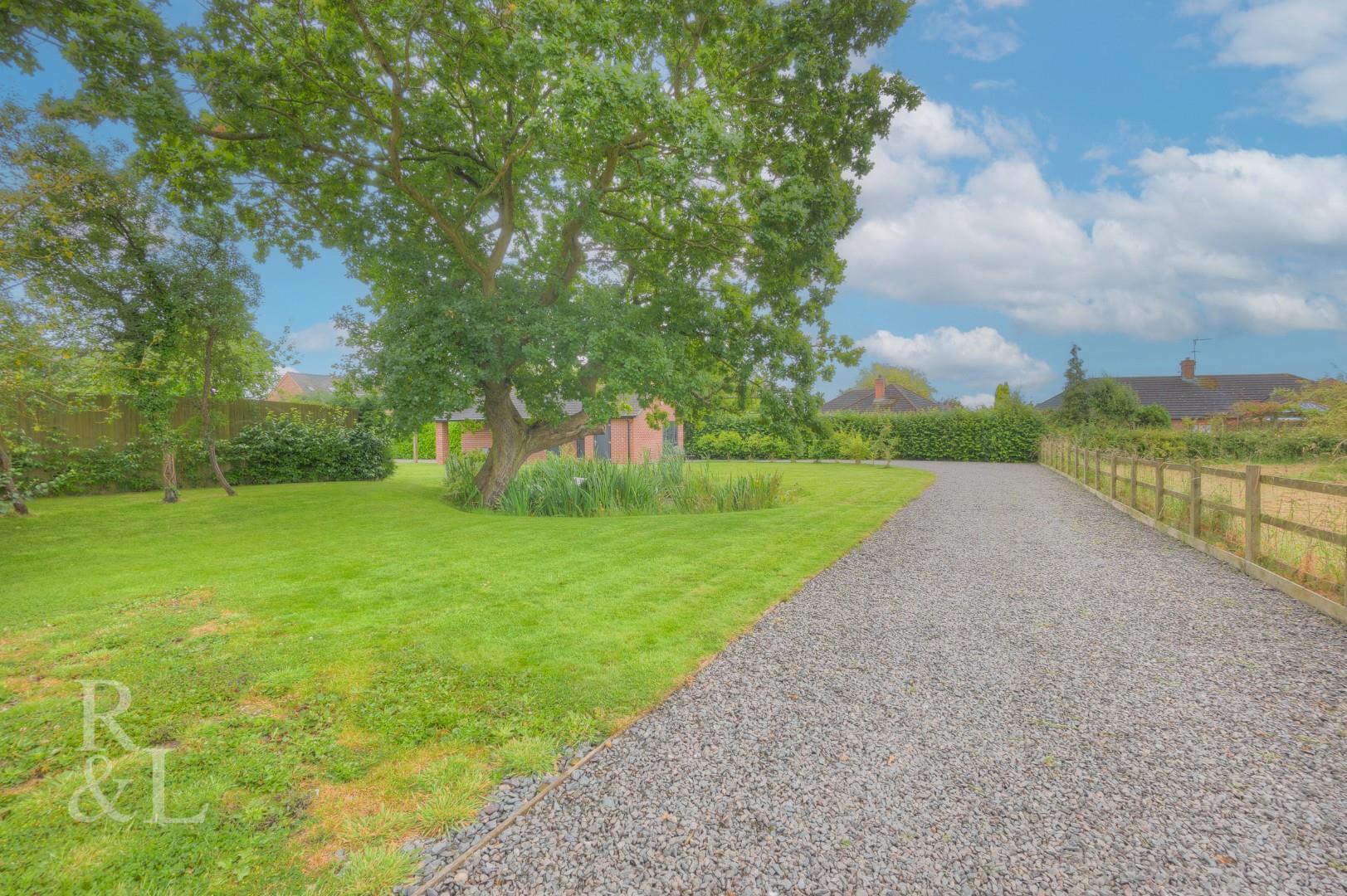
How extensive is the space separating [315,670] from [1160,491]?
11870 mm

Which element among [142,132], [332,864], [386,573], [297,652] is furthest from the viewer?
[142,132]

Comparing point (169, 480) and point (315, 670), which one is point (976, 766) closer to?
point (315, 670)

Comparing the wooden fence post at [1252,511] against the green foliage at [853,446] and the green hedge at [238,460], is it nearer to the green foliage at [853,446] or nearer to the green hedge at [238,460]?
the green hedge at [238,460]

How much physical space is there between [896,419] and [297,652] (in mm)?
31675

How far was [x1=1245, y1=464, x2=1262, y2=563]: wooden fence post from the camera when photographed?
664 cm

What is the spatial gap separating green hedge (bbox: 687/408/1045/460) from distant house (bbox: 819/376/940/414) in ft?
26.8

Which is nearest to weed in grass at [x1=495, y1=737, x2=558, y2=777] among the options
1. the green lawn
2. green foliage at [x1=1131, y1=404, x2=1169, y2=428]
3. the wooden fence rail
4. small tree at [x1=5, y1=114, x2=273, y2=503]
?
the green lawn

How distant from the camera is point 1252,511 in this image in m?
6.76

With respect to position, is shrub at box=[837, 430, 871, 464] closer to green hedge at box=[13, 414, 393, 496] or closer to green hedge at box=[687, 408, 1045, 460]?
green hedge at box=[687, 408, 1045, 460]

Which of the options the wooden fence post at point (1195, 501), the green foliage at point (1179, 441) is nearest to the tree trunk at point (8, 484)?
the wooden fence post at point (1195, 501)

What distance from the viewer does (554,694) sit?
11.6 ft

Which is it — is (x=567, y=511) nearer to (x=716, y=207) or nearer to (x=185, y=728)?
(x=716, y=207)

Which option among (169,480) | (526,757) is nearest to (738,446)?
(169,480)

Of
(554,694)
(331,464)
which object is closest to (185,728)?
(554,694)
